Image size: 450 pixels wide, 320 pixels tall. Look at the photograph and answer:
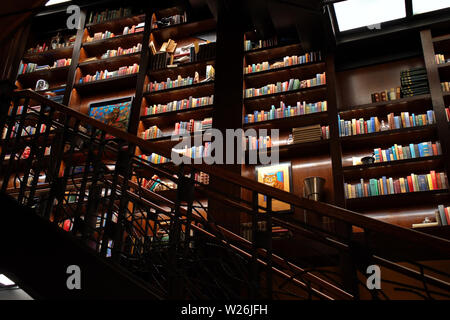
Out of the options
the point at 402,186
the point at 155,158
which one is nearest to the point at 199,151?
the point at 155,158

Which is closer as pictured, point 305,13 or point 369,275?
point 369,275

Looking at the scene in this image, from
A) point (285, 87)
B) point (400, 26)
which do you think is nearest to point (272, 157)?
point (285, 87)

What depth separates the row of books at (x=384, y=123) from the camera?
15.1 ft

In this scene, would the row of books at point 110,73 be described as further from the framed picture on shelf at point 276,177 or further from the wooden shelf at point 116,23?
the framed picture on shelf at point 276,177

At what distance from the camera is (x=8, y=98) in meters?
3.52

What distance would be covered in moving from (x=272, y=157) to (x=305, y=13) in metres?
1.77

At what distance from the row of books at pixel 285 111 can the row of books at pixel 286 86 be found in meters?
0.19

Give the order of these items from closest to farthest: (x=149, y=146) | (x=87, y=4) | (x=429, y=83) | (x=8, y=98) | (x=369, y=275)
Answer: (x=369, y=275), (x=149, y=146), (x=8, y=98), (x=429, y=83), (x=87, y=4)

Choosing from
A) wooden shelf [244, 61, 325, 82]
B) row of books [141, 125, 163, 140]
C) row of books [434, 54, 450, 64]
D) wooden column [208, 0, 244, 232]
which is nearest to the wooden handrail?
wooden column [208, 0, 244, 232]

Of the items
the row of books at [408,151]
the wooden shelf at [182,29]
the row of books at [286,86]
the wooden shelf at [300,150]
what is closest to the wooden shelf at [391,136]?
the row of books at [408,151]

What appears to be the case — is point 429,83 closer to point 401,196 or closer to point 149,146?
point 401,196

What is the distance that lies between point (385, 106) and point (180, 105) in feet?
8.34

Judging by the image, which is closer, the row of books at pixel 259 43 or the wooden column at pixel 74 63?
the row of books at pixel 259 43

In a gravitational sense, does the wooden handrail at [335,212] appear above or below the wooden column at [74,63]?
below
